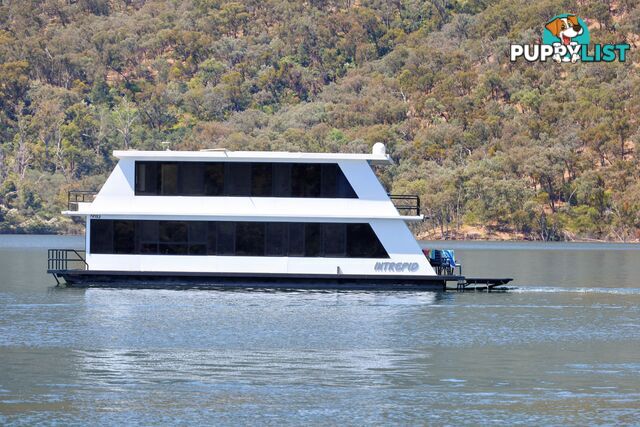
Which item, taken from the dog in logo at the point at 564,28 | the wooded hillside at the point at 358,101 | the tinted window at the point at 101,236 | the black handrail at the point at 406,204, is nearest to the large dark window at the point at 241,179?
the tinted window at the point at 101,236

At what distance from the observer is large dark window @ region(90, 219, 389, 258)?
143 feet

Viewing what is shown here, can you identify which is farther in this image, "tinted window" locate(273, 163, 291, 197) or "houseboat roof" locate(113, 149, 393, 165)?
"tinted window" locate(273, 163, 291, 197)

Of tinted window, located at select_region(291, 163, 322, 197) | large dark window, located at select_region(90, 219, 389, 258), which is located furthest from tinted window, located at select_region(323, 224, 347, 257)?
tinted window, located at select_region(291, 163, 322, 197)

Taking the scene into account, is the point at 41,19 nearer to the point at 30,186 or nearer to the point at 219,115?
the point at 219,115

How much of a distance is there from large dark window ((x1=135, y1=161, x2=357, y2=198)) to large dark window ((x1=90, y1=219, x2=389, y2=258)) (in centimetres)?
111

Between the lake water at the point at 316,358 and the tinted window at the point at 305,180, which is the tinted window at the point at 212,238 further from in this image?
the tinted window at the point at 305,180

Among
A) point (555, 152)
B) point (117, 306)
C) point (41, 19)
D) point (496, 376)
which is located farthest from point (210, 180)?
point (41, 19)

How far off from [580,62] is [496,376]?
132m

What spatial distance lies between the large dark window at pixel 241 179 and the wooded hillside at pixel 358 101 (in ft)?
238

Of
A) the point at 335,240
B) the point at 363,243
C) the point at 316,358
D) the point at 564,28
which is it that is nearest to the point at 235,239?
the point at 335,240

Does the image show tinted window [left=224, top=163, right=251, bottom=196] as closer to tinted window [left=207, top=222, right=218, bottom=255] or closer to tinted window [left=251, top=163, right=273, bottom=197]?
tinted window [left=251, top=163, right=273, bottom=197]

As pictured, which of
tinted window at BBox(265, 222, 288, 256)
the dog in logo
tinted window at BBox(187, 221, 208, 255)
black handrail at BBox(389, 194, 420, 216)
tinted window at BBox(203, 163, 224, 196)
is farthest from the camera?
the dog in logo

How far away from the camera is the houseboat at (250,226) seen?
43469mm

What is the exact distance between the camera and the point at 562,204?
126 metres
